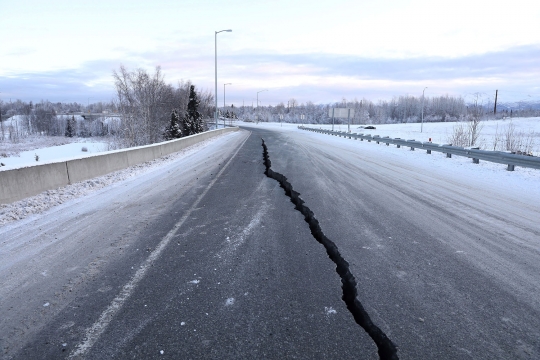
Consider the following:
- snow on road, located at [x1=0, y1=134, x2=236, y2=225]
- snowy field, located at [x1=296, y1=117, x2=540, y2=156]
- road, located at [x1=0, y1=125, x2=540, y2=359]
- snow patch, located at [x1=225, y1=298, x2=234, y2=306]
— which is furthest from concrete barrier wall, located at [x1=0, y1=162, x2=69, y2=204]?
snowy field, located at [x1=296, y1=117, x2=540, y2=156]

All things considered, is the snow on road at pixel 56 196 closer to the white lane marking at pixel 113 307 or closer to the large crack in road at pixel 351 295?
the white lane marking at pixel 113 307

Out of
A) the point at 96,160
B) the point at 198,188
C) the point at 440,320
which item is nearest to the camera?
the point at 440,320

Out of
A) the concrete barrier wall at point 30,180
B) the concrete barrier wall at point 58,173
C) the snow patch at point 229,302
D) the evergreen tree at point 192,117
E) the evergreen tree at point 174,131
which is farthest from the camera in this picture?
the evergreen tree at point 192,117

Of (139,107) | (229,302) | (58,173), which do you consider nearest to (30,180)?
(58,173)

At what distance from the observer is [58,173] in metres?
8.59

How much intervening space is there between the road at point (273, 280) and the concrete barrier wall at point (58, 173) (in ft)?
3.86

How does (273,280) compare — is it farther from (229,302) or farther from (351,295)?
(351,295)

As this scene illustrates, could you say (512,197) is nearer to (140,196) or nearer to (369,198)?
(369,198)

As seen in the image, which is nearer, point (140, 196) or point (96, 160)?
point (140, 196)

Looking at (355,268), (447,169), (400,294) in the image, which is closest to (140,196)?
(355,268)

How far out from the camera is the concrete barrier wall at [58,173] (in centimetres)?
703

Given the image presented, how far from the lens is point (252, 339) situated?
2680 mm

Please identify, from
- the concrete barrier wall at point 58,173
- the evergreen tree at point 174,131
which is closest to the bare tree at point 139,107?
the evergreen tree at point 174,131

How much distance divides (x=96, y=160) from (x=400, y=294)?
9.96m
